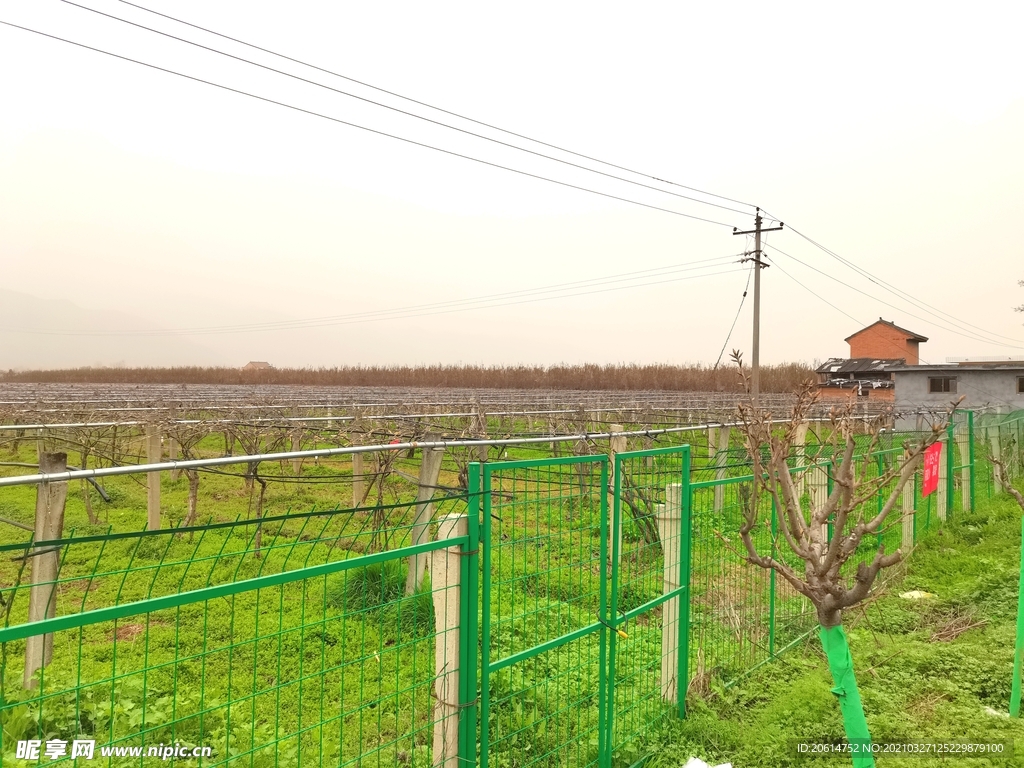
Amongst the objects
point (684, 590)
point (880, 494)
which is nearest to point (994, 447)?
point (880, 494)

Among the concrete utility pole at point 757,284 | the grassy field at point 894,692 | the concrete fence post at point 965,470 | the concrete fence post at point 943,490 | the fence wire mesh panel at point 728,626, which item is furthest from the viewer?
the concrete utility pole at point 757,284

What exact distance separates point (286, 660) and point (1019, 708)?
5673mm

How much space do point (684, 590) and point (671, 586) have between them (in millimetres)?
93

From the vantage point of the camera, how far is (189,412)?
19.8m

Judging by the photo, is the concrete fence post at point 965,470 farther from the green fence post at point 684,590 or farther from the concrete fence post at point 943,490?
the green fence post at point 684,590

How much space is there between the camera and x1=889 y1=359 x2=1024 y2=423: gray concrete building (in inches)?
1044

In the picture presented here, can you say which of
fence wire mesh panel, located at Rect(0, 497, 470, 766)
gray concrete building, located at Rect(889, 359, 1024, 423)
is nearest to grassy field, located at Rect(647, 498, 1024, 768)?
fence wire mesh panel, located at Rect(0, 497, 470, 766)

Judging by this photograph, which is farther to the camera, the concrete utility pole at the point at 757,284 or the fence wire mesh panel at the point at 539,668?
the concrete utility pole at the point at 757,284

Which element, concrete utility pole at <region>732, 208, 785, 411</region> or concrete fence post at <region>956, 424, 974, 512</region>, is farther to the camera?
concrete utility pole at <region>732, 208, 785, 411</region>

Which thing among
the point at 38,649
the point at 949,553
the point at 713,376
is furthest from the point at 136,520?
the point at 713,376

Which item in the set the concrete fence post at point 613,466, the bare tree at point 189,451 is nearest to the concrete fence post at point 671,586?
the concrete fence post at point 613,466

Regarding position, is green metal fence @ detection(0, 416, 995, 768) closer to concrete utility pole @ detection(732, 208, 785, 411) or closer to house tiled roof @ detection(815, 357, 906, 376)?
concrete utility pole @ detection(732, 208, 785, 411)

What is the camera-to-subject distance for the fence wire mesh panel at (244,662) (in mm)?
2184

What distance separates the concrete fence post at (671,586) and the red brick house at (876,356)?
41075mm
